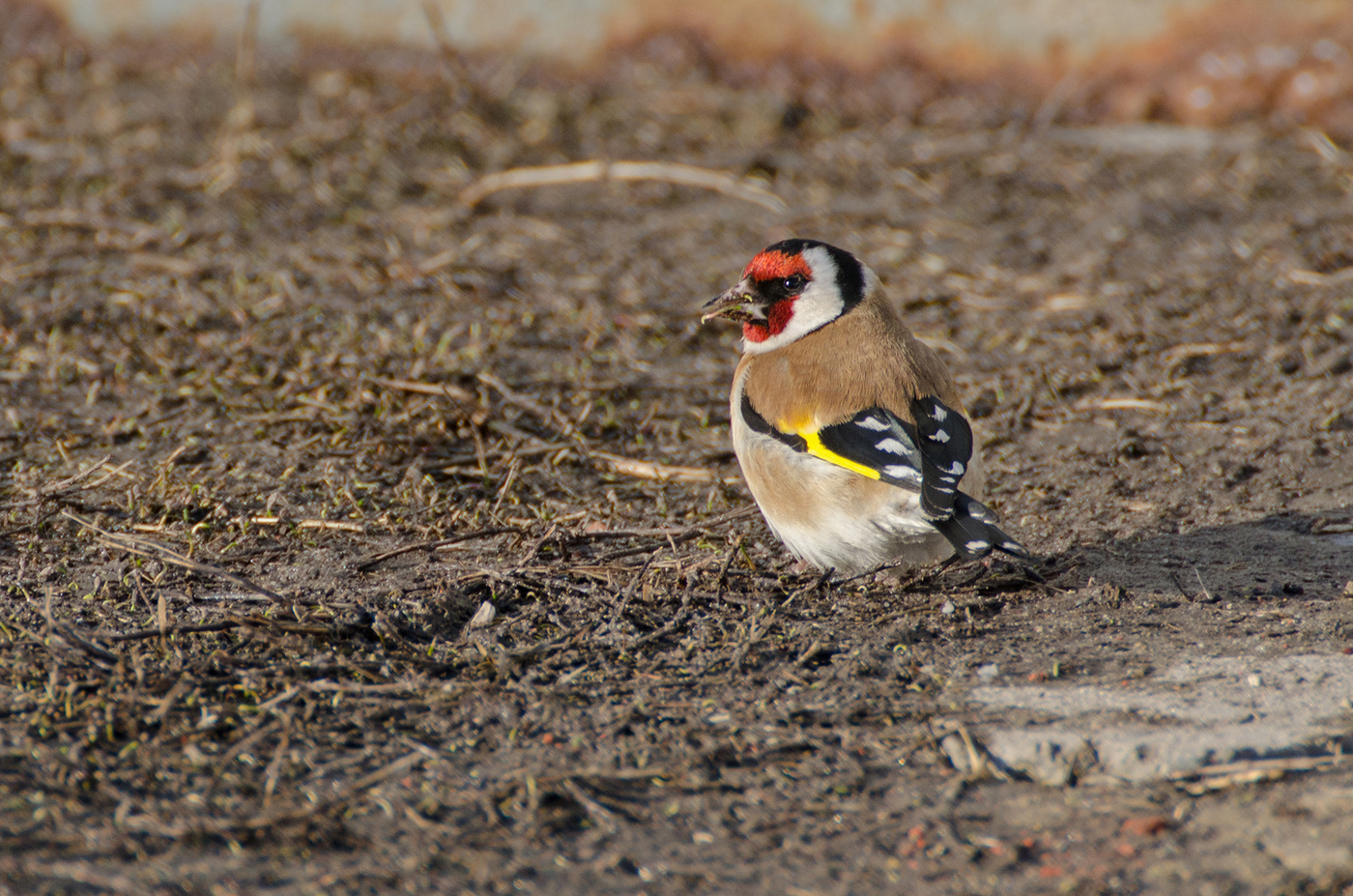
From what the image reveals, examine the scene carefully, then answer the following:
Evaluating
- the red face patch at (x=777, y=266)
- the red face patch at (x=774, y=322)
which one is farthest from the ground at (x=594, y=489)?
the red face patch at (x=777, y=266)

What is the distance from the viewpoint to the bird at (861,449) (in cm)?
374

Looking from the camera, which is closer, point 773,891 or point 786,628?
point 773,891

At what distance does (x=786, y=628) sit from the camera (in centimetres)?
371

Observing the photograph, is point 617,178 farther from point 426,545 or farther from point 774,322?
point 426,545

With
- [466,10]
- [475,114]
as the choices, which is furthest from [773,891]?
[466,10]

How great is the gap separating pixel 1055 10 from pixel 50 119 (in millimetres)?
6335

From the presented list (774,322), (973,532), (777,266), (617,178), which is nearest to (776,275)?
(777,266)

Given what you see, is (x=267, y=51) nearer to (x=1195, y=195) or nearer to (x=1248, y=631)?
(x=1195, y=195)

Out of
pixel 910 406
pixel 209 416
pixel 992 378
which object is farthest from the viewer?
pixel 992 378

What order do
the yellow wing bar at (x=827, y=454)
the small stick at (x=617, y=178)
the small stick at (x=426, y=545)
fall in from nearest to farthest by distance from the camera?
1. the yellow wing bar at (x=827, y=454)
2. the small stick at (x=426, y=545)
3. the small stick at (x=617, y=178)

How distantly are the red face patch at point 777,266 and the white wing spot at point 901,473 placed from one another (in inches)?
43.0

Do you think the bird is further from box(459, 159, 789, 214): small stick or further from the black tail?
box(459, 159, 789, 214): small stick

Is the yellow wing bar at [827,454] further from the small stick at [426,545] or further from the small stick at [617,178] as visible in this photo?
the small stick at [617,178]

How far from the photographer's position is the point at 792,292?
4.68 metres
